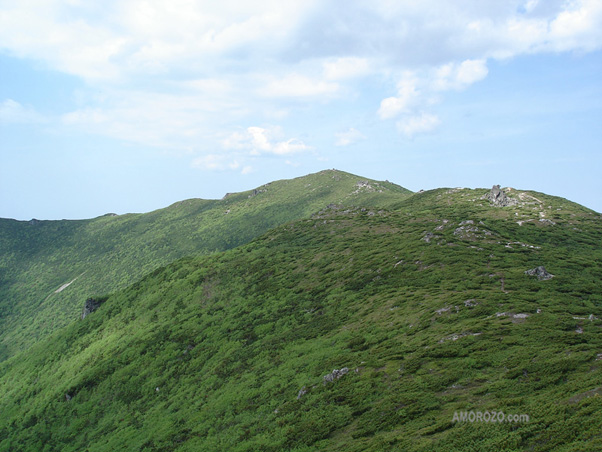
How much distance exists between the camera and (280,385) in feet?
137

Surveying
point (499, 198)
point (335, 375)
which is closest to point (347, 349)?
point (335, 375)

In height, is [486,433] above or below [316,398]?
above

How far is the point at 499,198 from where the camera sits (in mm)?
114750

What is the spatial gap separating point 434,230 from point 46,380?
92494mm

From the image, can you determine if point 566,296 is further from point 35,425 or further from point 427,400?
point 35,425

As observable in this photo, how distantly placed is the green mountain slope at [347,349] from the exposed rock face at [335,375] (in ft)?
0.63

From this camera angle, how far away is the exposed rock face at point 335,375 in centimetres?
3719

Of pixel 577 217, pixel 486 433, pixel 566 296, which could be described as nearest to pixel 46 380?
pixel 486 433

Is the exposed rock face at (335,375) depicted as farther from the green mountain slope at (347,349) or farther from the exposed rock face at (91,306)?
the exposed rock face at (91,306)

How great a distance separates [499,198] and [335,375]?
101495 mm

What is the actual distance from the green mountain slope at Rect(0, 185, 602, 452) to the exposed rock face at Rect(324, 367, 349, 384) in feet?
0.63

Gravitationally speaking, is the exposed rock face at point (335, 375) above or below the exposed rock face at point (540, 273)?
below

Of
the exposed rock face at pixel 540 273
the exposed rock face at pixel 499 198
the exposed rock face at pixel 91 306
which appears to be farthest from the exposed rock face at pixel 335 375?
the exposed rock face at pixel 499 198

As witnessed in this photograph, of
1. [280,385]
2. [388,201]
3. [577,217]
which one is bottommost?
[280,385]
